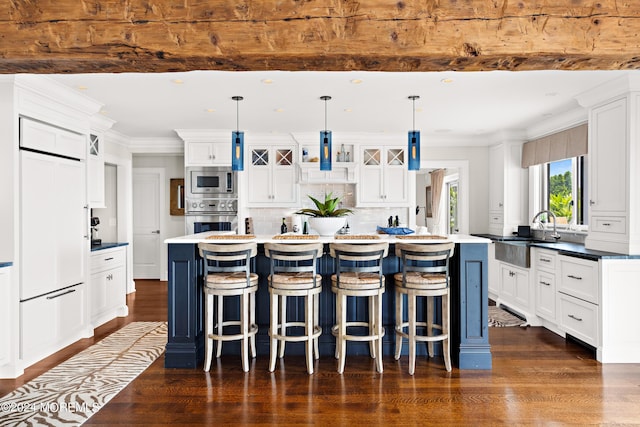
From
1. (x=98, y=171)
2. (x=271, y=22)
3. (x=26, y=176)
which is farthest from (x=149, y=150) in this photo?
(x=271, y=22)

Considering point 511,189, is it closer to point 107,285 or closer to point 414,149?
point 414,149

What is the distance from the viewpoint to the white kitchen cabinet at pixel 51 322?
3.59 metres

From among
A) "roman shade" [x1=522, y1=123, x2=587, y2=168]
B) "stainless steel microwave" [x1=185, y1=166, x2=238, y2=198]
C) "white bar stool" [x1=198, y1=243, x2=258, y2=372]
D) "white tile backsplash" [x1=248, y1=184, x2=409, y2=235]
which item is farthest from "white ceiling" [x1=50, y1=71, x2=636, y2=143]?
"white bar stool" [x1=198, y1=243, x2=258, y2=372]

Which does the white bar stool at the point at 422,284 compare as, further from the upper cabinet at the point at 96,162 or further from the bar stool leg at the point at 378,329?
the upper cabinet at the point at 96,162

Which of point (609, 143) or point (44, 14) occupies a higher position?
point (44, 14)

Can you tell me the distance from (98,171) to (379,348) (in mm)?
3920

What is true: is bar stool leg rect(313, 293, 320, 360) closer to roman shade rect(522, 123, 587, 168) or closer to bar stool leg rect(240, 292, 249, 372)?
bar stool leg rect(240, 292, 249, 372)

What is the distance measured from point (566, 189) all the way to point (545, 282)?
5.23 ft

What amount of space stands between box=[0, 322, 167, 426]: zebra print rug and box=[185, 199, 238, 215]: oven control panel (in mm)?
2507

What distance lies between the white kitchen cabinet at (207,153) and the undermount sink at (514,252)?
13.1 feet

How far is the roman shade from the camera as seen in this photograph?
16.3ft

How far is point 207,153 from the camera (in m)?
6.56

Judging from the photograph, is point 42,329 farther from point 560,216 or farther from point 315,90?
point 560,216

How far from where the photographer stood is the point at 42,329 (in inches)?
149
